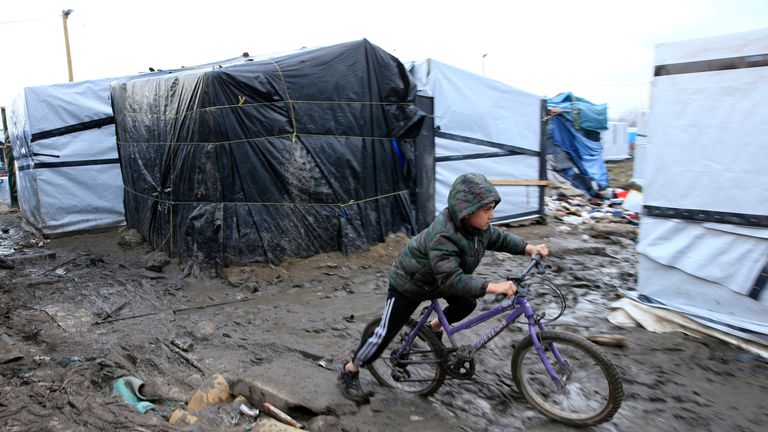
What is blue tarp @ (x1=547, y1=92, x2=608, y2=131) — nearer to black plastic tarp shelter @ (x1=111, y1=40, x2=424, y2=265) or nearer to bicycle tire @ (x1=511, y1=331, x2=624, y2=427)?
black plastic tarp shelter @ (x1=111, y1=40, x2=424, y2=265)

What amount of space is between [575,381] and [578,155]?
1369 centimetres

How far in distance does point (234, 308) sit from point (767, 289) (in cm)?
536

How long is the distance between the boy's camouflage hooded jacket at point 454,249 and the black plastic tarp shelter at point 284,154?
400cm

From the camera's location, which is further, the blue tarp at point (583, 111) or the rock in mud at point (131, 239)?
the blue tarp at point (583, 111)

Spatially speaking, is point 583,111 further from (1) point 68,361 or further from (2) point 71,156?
(1) point 68,361

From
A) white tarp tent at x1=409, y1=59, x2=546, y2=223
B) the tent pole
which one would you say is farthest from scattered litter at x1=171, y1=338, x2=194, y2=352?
white tarp tent at x1=409, y1=59, x2=546, y2=223

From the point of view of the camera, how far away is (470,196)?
3.12m

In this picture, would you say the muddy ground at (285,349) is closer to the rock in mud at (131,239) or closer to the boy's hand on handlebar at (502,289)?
the rock in mud at (131,239)

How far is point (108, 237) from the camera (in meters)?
10.4

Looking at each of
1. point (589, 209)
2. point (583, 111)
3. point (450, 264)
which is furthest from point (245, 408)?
point (583, 111)

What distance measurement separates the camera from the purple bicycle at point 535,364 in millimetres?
3213

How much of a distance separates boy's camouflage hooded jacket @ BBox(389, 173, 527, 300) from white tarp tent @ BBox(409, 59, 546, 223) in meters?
5.55

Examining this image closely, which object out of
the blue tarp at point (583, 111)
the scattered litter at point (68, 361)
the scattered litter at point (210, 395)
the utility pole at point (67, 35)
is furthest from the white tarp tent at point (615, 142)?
the utility pole at point (67, 35)

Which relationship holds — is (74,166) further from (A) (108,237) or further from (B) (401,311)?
(B) (401,311)
